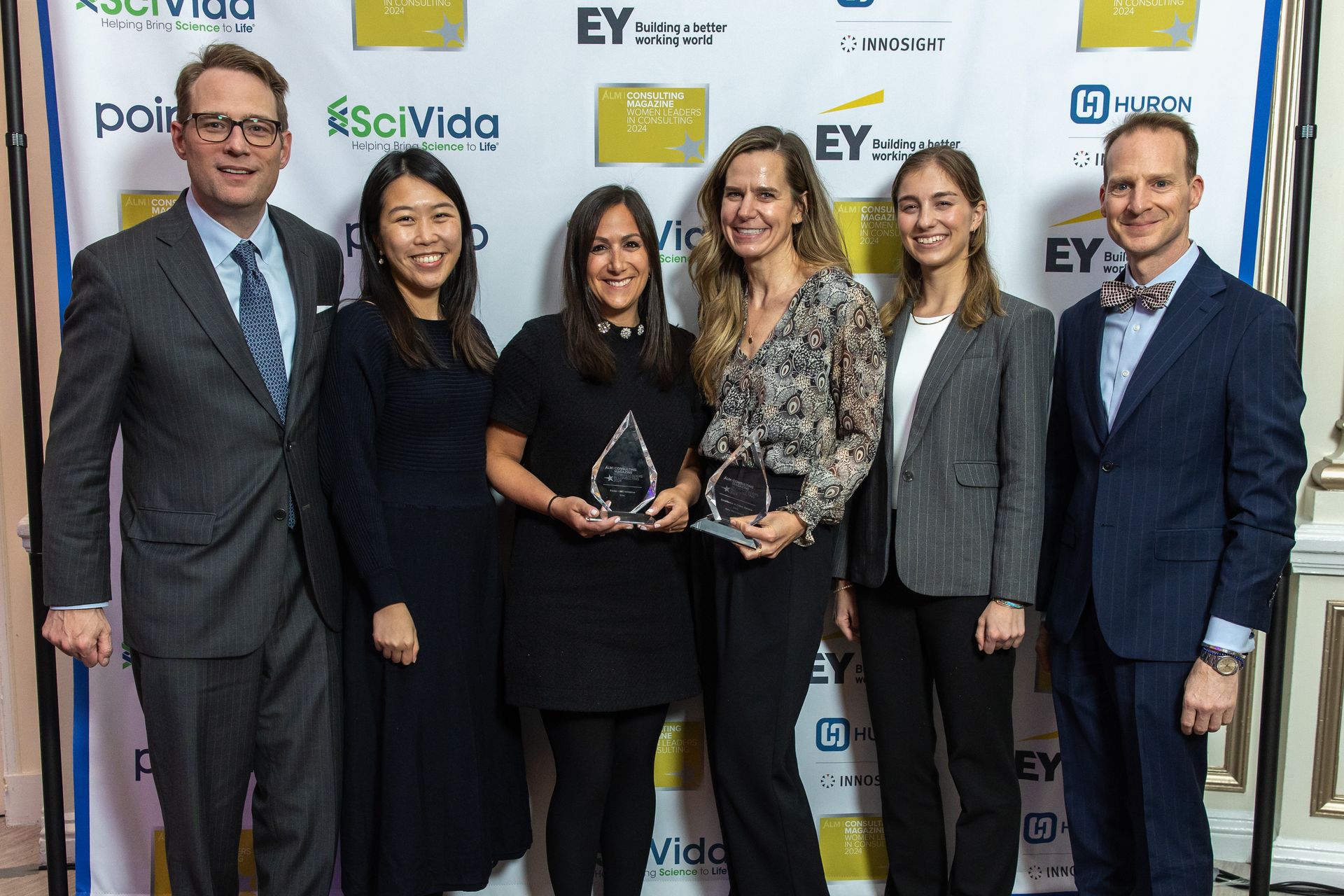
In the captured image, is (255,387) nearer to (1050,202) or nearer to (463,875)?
(463,875)

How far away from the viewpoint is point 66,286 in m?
Result: 2.40

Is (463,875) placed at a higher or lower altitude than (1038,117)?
lower

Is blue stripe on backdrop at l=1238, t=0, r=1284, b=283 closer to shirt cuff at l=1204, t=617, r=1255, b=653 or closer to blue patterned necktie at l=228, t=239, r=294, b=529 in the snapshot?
shirt cuff at l=1204, t=617, r=1255, b=653

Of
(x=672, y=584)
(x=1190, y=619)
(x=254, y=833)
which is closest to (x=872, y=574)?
(x=672, y=584)

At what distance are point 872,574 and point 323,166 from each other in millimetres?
1712

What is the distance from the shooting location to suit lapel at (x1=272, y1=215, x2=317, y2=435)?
5.95 feet

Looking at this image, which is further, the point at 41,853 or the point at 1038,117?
the point at 41,853

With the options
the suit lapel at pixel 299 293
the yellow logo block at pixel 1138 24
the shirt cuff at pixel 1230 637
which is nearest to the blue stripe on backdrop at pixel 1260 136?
the yellow logo block at pixel 1138 24

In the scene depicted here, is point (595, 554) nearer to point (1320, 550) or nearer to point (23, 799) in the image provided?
→ point (1320, 550)

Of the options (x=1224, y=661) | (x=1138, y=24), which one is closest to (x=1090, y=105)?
(x=1138, y=24)

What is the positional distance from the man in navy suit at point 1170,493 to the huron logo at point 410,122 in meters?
1.51

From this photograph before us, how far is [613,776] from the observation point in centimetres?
203

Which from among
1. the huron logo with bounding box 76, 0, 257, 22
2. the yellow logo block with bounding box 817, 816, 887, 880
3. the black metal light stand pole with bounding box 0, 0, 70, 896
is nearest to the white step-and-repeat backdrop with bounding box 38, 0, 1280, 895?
the huron logo with bounding box 76, 0, 257, 22

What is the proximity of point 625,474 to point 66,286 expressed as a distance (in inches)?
63.7
